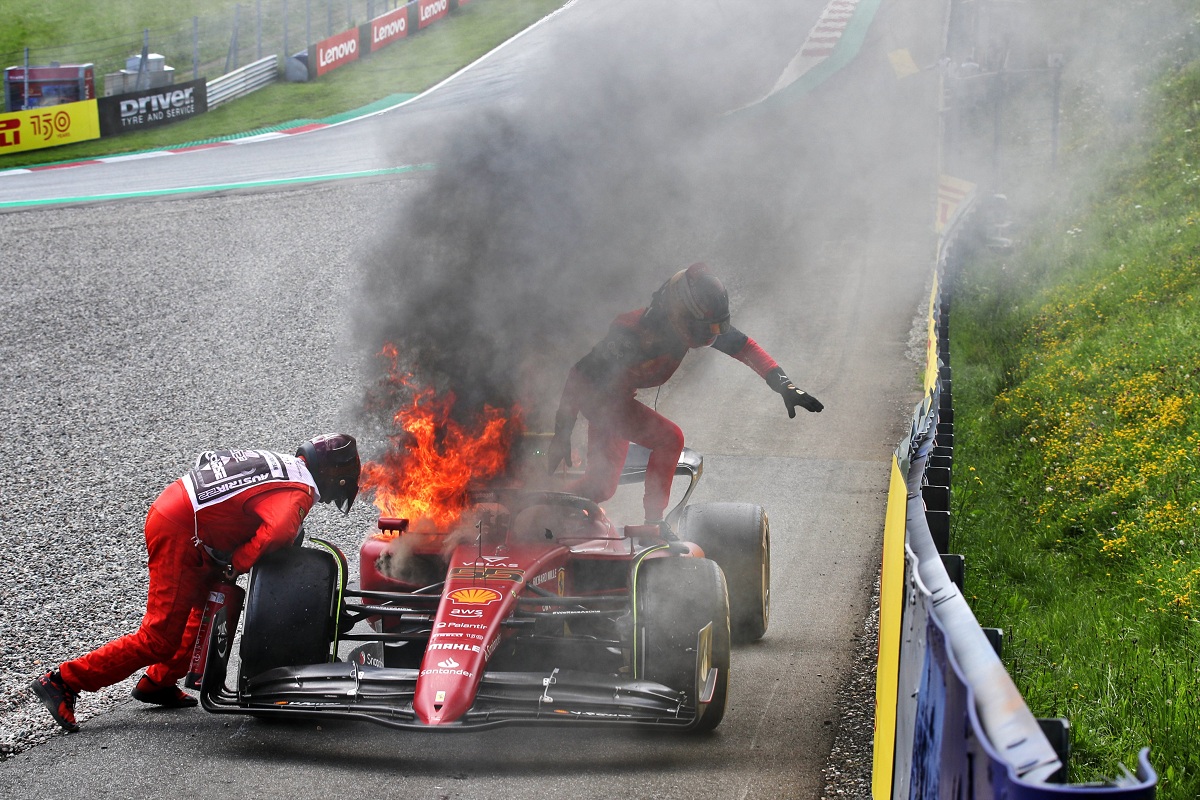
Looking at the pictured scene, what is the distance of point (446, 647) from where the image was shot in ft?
17.1

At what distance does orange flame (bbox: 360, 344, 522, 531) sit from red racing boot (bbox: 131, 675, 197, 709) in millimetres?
1334

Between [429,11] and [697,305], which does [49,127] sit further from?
[697,305]

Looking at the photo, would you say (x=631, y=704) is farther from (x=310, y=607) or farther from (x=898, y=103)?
(x=898, y=103)

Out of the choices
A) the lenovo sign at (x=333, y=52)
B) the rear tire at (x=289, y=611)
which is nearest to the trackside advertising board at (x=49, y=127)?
the lenovo sign at (x=333, y=52)

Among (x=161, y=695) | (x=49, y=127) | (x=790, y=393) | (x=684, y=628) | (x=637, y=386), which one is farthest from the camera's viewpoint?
(x=49, y=127)

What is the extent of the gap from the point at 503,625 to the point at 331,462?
1.18 metres

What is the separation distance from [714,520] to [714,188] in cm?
1340

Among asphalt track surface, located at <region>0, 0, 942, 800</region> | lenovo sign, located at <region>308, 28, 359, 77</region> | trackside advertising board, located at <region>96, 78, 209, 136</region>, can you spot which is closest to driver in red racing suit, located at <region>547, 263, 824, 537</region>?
asphalt track surface, located at <region>0, 0, 942, 800</region>

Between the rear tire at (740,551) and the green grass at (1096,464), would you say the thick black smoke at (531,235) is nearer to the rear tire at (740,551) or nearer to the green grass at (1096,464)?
the rear tire at (740,551)

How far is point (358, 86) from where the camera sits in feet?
103

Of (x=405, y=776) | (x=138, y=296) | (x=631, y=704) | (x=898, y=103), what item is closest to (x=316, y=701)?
(x=405, y=776)

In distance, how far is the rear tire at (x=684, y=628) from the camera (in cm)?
527

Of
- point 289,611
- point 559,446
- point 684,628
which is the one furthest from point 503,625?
point 559,446

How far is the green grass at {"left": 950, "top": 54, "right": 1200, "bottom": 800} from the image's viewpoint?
520 cm
